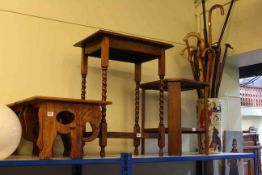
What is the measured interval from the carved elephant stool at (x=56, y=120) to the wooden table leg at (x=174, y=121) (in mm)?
556

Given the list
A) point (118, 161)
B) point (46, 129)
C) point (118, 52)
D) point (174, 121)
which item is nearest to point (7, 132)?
point (46, 129)

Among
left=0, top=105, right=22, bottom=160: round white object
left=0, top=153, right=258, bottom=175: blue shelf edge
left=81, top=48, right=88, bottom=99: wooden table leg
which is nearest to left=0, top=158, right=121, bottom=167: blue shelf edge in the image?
left=0, top=153, right=258, bottom=175: blue shelf edge

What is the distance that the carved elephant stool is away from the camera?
67.1 inches

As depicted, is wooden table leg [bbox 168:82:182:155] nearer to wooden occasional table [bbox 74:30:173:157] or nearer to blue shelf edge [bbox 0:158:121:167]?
wooden occasional table [bbox 74:30:173:157]

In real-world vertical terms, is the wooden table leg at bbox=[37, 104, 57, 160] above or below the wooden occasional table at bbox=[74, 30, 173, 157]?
below

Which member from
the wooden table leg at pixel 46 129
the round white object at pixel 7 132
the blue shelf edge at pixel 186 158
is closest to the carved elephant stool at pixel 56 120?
the wooden table leg at pixel 46 129

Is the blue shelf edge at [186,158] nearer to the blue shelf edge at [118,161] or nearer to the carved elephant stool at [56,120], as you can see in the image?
the blue shelf edge at [118,161]

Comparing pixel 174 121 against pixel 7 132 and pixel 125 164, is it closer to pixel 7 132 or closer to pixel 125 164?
pixel 125 164

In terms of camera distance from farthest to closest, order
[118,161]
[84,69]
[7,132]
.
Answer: [84,69], [118,161], [7,132]

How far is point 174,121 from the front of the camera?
224cm

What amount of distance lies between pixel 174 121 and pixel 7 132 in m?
1.06

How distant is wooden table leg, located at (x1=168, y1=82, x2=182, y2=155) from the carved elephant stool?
1.83 ft

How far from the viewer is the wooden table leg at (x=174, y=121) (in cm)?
221

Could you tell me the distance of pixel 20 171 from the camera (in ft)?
6.92
